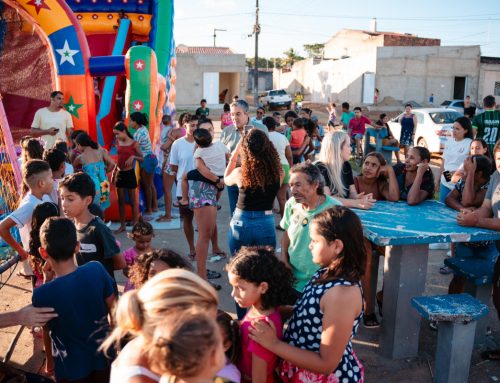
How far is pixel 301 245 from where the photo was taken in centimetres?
329

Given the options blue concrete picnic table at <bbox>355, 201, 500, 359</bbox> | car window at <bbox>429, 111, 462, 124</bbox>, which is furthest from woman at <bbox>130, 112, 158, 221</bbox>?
car window at <bbox>429, 111, 462, 124</bbox>

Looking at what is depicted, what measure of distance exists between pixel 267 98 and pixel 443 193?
29.0 metres

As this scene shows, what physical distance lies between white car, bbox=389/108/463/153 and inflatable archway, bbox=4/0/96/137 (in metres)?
10.2

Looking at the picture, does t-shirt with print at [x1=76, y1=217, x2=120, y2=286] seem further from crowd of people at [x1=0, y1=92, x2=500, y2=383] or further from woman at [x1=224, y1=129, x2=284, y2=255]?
woman at [x1=224, y1=129, x2=284, y2=255]

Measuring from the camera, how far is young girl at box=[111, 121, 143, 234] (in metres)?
6.89

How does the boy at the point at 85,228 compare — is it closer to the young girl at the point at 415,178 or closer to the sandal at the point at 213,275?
the sandal at the point at 213,275

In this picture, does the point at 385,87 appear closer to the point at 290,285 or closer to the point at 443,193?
the point at 443,193

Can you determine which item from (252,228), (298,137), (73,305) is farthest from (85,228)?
(298,137)

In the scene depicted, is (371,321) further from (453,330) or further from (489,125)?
(489,125)

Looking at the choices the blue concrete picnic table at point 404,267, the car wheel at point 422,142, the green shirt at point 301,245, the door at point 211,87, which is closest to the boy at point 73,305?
the green shirt at point 301,245

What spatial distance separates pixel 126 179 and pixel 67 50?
2.07 metres

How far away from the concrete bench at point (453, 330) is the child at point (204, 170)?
2374 millimetres

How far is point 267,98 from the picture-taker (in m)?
34.2

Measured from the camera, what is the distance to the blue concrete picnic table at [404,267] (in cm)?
365
